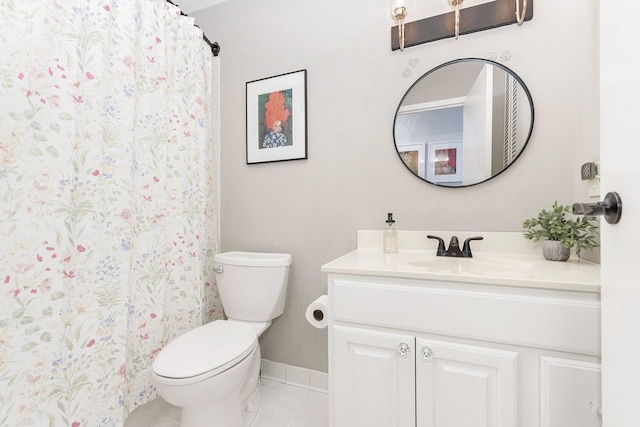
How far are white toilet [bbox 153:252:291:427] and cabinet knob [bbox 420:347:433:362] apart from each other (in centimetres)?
70

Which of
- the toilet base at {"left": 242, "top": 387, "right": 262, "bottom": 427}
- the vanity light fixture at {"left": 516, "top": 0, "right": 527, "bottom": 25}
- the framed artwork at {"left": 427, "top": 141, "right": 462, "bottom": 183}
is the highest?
the vanity light fixture at {"left": 516, "top": 0, "right": 527, "bottom": 25}

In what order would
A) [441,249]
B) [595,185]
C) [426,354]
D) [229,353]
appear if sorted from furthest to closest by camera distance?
[441,249]
[229,353]
[595,185]
[426,354]

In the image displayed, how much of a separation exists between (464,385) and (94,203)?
1400 mm

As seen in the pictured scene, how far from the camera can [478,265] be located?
1027 millimetres

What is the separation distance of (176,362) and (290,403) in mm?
706

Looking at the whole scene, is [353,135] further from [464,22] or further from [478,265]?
[478,265]

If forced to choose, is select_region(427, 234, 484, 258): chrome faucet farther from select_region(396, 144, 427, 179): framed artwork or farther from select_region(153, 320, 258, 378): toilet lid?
select_region(153, 320, 258, 378): toilet lid

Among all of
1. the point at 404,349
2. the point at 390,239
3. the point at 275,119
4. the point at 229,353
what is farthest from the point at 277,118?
the point at 404,349

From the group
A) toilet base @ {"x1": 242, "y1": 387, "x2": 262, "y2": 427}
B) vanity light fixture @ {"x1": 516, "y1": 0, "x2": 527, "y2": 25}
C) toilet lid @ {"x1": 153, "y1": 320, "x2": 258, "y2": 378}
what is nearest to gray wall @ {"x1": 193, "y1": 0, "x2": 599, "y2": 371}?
vanity light fixture @ {"x1": 516, "y1": 0, "x2": 527, "y2": 25}

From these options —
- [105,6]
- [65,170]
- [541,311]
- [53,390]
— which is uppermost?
[105,6]

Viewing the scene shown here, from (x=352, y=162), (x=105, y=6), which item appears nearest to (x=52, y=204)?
(x=105, y=6)

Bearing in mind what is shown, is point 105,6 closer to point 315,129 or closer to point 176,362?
point 315,129

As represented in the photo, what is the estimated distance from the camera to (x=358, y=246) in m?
1.44

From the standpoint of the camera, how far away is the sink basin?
3.14 feet
